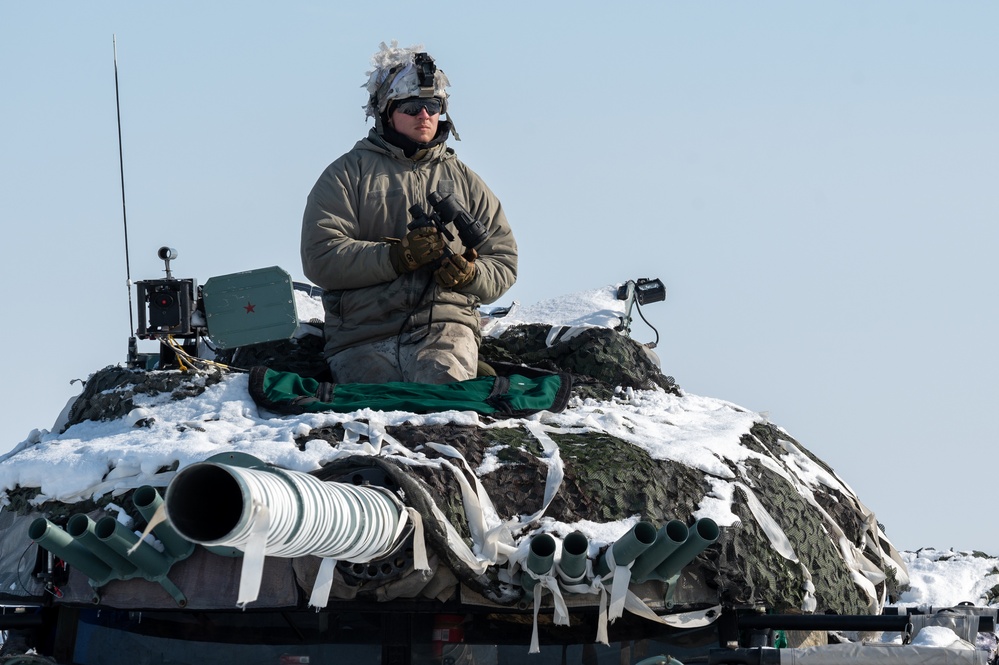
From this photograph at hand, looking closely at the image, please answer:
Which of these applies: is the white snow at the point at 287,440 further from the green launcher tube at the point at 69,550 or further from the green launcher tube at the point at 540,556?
the green launcher tube at the point at 69,550

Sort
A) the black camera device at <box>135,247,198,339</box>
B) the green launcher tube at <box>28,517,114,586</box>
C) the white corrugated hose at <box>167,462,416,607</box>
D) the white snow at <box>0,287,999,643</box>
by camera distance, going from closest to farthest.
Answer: the white corrugated hose at <box>167,462,416,607</box>, the green launcher tube at <box>28,517,114,586</box>, the white snow at <box>0,287,999,643</box>, the black camera device at <box>135,247,198,339</box>

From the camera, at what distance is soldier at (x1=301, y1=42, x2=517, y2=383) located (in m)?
10.4

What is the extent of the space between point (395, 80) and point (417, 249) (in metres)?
1.44

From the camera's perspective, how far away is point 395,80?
11.0 m

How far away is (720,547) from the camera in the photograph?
8.47 metres

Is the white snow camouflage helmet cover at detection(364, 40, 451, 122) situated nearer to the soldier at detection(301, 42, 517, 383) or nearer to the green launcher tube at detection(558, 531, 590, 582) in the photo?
the soldier at detection(301, 42, 517, 383)

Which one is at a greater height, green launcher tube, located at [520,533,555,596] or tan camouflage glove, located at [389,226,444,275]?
tan camouflage glove, located at [389,226,444,275]

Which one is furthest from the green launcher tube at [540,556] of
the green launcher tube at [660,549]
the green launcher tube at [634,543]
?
the green launcher tube at [660,549]

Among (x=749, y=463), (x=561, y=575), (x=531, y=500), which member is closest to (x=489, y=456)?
(x=531, y=500)

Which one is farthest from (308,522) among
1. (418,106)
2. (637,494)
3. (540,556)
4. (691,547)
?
(418,106)

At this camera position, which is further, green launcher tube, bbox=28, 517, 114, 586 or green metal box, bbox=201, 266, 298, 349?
green metal box, bbox=201, 266, 298, 349

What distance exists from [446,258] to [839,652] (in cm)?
370

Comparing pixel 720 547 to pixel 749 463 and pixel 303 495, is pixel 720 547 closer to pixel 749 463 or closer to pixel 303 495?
pixel 749 463

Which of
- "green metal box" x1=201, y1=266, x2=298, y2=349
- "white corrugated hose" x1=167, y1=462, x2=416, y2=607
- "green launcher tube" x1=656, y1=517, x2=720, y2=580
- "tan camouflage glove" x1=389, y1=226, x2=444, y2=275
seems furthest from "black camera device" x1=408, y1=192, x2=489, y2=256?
"green launcher tube" x1=656, y1=517, x2=720, y2=580
